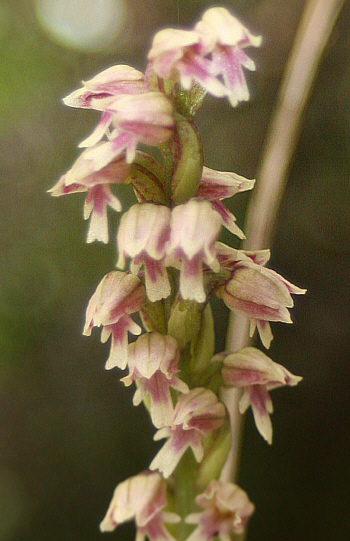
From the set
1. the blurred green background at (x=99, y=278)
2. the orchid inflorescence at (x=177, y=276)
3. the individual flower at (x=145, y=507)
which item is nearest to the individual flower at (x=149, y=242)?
the orchid inflorescence at (x=177, y=276)

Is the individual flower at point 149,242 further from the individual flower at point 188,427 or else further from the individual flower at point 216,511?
the individual flower at point 216,511

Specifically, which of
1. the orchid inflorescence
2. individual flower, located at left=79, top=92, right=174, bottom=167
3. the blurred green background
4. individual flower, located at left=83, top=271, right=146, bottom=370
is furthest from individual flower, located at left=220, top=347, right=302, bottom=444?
the blurred green background

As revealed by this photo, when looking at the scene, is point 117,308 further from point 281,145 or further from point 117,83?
point 281,145

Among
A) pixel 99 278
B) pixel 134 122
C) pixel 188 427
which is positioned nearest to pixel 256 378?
pixel 188 427

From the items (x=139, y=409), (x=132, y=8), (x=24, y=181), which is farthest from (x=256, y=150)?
(x=139, y=409)

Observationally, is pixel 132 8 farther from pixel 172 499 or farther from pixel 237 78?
pixel 172 499

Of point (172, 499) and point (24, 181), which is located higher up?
point (24, 181)
